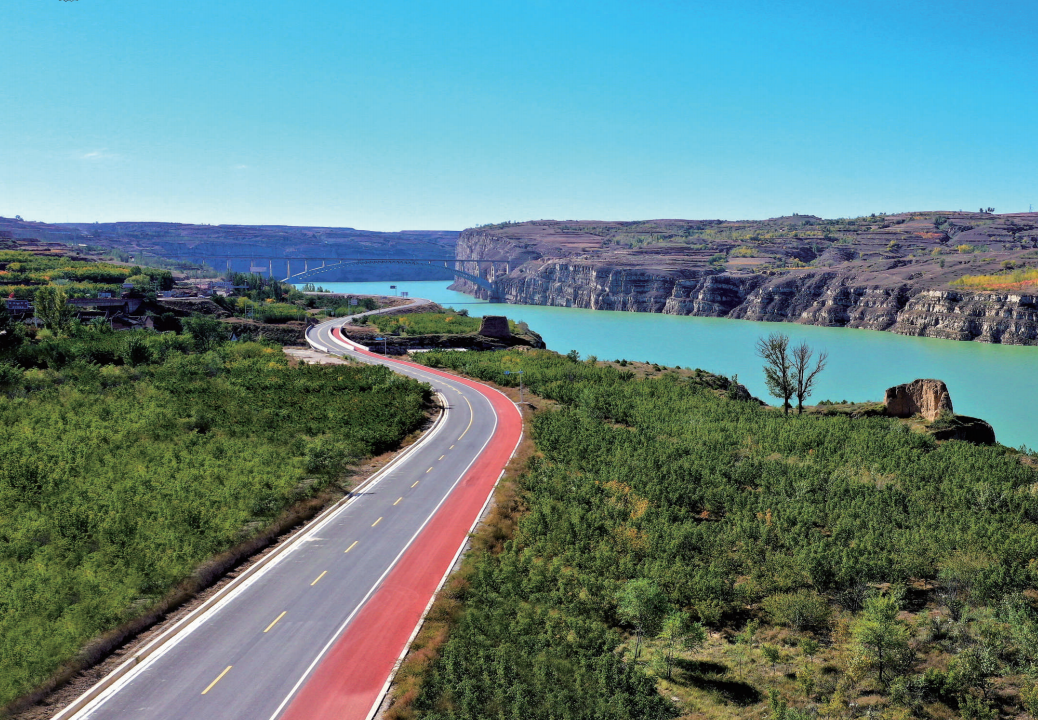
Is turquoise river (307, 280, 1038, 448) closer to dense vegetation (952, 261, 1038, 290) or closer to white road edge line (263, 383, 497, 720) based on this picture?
dense vegetation (952, 261, 1038, 290)

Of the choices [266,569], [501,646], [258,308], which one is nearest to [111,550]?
[266,569]

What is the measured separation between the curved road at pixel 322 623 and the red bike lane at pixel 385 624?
0.12ft

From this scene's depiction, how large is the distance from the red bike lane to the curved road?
0.04 metres

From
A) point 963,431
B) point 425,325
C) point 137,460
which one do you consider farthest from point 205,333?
point 963,431

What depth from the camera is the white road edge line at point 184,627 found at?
51.9ft

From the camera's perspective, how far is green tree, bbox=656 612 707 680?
54.7ft

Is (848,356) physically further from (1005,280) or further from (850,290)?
(1005,280)

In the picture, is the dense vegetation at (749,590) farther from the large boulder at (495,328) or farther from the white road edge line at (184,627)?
the large boulder at (495,328)

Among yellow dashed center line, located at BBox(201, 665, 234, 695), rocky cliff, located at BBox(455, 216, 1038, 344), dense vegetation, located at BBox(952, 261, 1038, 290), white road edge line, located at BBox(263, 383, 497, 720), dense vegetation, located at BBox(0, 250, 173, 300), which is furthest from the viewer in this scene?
dense vegetation, located at BBox(952, 261, 1038, 290)

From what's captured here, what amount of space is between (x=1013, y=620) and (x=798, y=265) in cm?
18275

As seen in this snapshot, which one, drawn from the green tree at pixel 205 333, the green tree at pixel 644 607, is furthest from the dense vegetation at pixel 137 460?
the green tree at pixel 644 607

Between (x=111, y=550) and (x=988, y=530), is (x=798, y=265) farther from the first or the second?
(x=111, y=550)

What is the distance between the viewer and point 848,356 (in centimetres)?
10362

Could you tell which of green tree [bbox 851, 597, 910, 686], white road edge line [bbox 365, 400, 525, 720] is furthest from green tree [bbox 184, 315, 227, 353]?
green tree [bbox 851, 597, 910, 686]
